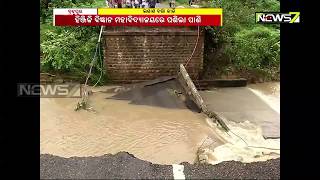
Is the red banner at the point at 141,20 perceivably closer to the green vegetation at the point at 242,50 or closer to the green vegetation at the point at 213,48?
the green vegetation at the point at 213,48

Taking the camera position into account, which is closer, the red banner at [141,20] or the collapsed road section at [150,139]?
the collapsed road section at [150,139]

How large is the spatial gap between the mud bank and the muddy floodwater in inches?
52.6

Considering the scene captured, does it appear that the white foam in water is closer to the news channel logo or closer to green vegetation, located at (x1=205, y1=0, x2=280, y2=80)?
the news channel logo

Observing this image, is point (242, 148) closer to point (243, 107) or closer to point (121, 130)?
point (121, 130)

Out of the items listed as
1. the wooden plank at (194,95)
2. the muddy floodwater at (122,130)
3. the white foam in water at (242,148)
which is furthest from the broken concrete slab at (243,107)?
the muddy floodwater at (122,130)

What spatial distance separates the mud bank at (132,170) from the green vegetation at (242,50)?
28.5 feet

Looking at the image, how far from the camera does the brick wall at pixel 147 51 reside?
44.3 feet

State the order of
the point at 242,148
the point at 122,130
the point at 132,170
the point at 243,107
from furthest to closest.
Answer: the point at 243,107
the point at 122,130
the point at 242,148
the point at 132,170

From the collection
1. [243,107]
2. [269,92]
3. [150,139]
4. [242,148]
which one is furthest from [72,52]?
[242,148]

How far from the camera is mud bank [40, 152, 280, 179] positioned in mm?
5958

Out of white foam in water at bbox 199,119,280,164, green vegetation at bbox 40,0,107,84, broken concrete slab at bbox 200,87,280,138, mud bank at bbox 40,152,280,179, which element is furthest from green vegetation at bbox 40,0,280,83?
mud bank at bbox 40,152,280,179

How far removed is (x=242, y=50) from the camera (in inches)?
610

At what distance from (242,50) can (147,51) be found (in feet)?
13.7
